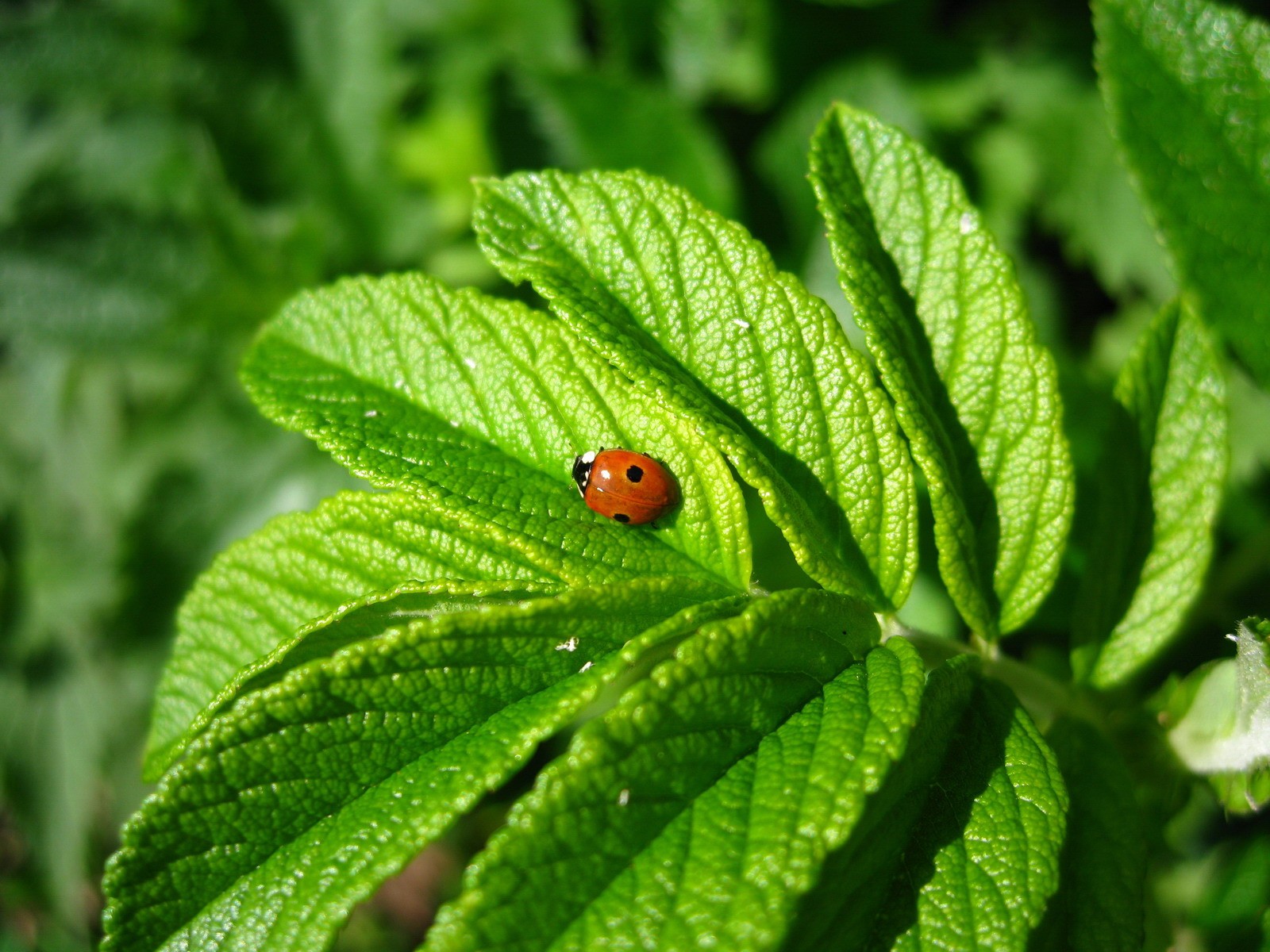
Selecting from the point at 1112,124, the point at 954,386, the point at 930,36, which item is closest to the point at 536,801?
the point at 954,386

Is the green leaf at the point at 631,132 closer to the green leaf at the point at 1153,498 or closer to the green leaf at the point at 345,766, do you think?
the green leaf at the point at 1153,498

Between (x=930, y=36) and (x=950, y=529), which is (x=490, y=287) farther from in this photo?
(x=950, y=529)

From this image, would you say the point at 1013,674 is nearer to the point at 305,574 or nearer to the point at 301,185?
the point at 305,574

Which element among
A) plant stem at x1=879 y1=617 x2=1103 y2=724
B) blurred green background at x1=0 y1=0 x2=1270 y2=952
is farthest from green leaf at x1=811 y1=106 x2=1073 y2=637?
blurred green background at x1=0 y1=0 x2=1270 y2=952

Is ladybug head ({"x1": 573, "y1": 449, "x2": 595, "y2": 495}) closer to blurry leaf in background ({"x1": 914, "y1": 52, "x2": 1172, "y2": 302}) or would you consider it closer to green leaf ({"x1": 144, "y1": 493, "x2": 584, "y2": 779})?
green leaf ({"x1": 144, "y1": 493, "x2": 584, "y2": 779})

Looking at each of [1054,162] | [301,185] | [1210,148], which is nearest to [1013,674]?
[1210,148]

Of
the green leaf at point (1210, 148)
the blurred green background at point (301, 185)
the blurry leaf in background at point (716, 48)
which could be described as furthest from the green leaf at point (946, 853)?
the blurry leaf in background at point (716, 48)
